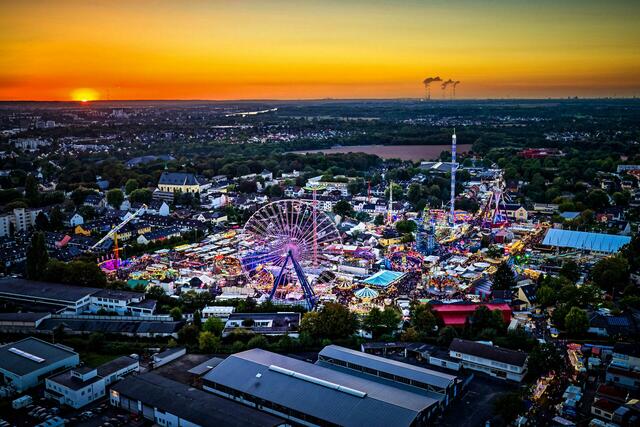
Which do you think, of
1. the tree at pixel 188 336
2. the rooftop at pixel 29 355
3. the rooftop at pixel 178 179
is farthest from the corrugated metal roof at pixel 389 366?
the rooftop at pixel 178 179

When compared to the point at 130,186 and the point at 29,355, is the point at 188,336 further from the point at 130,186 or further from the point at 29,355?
the point at 130,186

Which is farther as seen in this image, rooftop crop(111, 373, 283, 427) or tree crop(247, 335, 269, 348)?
tree crop(247, 335, 269, 348)

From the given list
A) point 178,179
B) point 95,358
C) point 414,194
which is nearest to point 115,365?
point 95,358

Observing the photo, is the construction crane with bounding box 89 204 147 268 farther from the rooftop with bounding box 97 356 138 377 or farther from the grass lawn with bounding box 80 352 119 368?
the rooftop with bounding box 97 356 138 377

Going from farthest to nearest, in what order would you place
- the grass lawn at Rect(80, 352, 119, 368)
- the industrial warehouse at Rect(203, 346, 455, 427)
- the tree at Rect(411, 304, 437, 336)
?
1. the tree at Rect(411, 304, 437, 336)
2. the grass lawn at Rect(80, 352, 119, 368)
3. the industrial warehouse at Rect(203, 346, 455, 427)

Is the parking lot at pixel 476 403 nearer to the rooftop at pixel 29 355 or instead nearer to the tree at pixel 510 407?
the tree at pixel 510 407

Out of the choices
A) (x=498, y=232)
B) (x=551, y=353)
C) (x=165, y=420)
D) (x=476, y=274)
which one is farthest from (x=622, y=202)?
(x=165, y=420)

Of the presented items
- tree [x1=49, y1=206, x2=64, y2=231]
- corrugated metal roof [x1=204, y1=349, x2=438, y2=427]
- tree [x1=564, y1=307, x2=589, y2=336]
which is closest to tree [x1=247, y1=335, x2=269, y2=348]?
corrugated metal roof [x1=204, y1=349, x2=438, y2=427]
